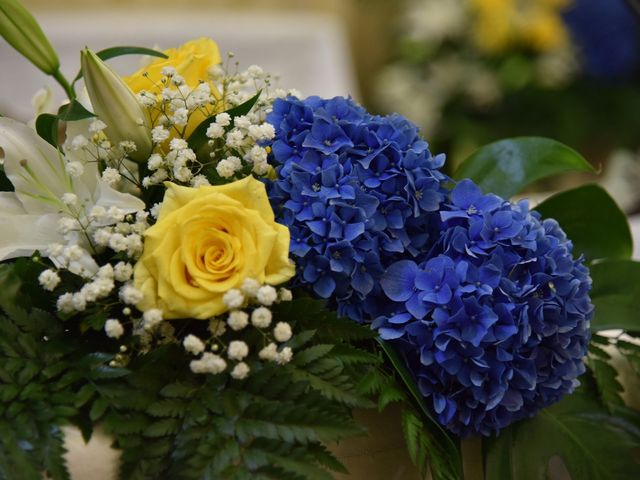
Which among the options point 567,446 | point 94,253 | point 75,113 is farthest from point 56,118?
point 567,446

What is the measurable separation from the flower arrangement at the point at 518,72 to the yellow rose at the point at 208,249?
188cm

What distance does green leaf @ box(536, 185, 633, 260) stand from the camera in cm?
81

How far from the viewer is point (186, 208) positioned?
22.8 inches

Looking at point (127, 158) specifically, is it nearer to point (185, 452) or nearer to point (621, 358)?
point (185, 452)

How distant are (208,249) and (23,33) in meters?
0.33

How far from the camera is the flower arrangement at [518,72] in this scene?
2365mm

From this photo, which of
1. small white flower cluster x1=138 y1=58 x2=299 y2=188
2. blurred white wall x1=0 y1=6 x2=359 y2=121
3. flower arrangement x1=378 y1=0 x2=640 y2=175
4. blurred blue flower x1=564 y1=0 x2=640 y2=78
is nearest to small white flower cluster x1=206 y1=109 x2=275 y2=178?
small white flower cluster x1=138 y1=58 x2=299 y2=188

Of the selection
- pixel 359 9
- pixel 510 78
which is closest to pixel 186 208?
pixel 510 78

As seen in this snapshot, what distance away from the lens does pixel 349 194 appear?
0.61 meters

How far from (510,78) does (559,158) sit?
1655mm

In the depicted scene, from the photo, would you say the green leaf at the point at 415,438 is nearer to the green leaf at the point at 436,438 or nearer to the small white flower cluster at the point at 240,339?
the green leaf at the point at 436,438

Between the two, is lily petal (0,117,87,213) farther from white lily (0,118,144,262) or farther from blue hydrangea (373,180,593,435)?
blue hydrangea (373,180,593,435)

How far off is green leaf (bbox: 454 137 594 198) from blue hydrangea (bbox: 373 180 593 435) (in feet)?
0.48

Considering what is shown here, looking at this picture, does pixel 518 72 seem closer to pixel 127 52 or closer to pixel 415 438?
pixel 127 52
